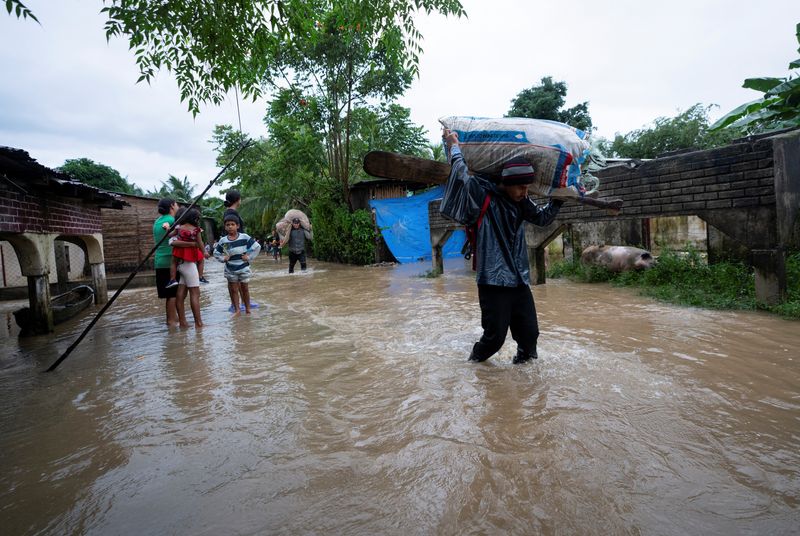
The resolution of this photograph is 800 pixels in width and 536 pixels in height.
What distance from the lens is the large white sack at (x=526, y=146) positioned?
3482 mm

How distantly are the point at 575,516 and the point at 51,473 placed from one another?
251 cm

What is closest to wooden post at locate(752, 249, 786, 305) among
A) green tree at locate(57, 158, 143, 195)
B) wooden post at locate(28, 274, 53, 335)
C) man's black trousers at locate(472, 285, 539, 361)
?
man's black trousers at locate(472, 285, 539, 361)

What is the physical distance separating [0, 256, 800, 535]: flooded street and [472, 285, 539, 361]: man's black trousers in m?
0.18

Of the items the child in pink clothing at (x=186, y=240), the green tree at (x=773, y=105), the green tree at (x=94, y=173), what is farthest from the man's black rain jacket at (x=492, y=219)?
the green tree at (x=94, y=173)

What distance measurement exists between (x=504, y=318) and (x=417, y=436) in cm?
135

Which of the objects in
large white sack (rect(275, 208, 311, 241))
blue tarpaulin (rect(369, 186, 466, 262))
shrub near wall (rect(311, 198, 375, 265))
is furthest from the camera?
shrub near wall (rect(311, 198, 375, 265))

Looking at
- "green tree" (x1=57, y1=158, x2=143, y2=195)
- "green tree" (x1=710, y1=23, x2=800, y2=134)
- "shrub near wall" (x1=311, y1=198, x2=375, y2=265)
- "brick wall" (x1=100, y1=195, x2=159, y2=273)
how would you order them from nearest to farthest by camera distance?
"green tree" (x1=710, y1=23, x2=800, y2=134), "shrub near wall" (x1=311, y1=198, x2=375, y2=265), "brick wall" (x1=100, y1=195, x2=159, y2=273), "green tree" (x1=57, y1=158, x2=143, y2=195)

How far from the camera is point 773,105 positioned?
8094 mm

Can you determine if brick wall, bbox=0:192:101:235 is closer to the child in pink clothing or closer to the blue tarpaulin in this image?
the child in pink clothing

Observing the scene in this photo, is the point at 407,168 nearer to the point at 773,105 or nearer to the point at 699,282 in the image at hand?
the point at 699,282

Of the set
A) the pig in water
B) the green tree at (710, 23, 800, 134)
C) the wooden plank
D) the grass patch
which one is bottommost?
the grass patch

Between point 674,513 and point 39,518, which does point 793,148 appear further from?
point 39,518

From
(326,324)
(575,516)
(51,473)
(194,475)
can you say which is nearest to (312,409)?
(194,475)

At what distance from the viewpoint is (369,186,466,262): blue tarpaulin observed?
15.4m
